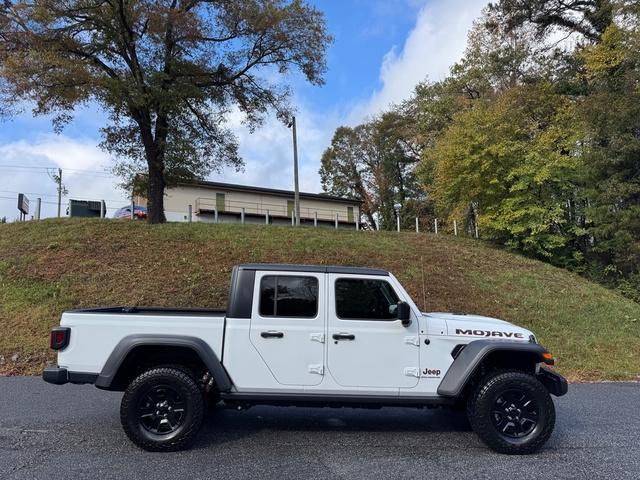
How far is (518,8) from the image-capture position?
25781mm

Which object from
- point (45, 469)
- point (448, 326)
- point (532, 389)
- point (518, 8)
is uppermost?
point (518, 8)

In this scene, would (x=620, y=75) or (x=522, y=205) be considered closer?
(x=620, y=75)

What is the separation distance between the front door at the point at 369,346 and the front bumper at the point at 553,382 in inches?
54.4

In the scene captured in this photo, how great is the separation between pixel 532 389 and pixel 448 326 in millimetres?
990

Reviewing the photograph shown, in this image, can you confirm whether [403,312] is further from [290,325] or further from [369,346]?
[290,325]

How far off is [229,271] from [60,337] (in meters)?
9.44

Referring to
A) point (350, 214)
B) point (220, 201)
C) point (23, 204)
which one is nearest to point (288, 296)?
point (23, 204)

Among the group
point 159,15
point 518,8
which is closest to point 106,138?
point 159,15

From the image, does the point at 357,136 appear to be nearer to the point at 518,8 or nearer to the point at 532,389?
the point at 518,8

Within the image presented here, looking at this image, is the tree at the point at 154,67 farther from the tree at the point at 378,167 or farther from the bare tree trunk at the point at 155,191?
the tree at the point at 378,167

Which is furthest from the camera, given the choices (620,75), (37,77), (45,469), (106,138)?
(106,138)

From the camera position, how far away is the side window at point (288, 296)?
5.11 m

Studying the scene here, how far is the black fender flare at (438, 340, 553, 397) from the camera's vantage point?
4879 millimetres

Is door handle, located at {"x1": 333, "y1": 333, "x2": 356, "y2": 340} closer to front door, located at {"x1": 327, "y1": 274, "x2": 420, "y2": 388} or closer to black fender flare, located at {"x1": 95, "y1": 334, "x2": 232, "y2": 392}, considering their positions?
front door, located at {"x1": 327, "y1": 274, "x2": 420, "y2": 388}
